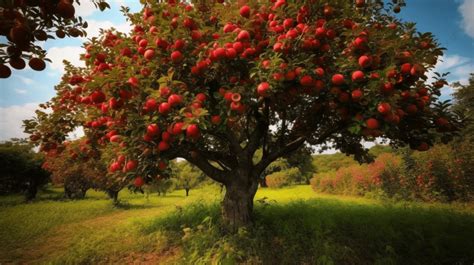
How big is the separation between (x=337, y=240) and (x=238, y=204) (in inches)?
124

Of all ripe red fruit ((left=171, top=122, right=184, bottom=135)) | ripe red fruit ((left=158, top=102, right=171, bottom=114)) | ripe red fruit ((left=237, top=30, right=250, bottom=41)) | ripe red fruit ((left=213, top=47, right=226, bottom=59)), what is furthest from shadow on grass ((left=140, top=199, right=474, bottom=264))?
ripe red fruit ((left=237, top=30, right=250, bottom=41))

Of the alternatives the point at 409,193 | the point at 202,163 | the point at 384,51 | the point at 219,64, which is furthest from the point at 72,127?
the point at 409,193

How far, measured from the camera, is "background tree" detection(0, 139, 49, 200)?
81.8ft

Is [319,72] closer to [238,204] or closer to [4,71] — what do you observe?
[4,71]

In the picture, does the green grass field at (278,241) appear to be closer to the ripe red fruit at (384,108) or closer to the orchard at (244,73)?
the orchard at (244,73)

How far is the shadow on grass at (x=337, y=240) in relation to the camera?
6.24m

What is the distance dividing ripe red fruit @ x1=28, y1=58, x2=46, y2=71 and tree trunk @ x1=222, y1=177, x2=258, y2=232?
21.0ft

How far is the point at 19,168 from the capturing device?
25.3 meters

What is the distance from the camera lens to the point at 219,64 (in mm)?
4926

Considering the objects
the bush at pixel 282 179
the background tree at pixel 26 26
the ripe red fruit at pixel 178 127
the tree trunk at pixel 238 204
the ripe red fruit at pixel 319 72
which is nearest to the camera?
the background tree at pixel 26 26

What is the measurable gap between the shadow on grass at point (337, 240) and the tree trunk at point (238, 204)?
365 mm

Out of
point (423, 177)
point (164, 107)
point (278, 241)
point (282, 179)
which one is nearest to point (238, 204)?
point (278, 241)

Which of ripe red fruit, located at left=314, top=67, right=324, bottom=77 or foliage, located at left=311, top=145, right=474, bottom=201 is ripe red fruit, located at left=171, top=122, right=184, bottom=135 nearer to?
Result: ripe red fruit, located at left=314, top=67, right=324, bottom=77

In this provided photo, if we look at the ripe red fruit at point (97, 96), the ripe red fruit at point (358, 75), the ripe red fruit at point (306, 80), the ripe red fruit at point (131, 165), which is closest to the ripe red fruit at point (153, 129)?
the ripe red fruit at point (131, 165)
